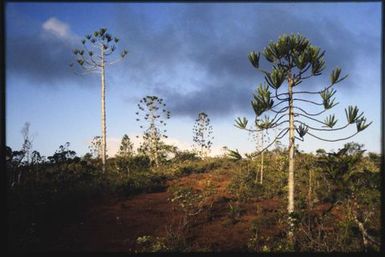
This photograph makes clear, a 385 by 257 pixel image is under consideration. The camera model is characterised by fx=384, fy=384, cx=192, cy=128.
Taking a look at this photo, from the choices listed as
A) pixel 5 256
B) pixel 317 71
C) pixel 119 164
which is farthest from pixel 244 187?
pixel 5 256

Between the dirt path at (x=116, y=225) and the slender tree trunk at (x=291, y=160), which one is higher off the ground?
the slender tree trunk at (x=291, y=160)

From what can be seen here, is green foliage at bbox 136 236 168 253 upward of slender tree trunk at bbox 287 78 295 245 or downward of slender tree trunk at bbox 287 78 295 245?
downward

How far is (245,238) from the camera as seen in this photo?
10.1 m

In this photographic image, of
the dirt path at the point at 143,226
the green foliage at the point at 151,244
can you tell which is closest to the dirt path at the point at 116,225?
the dirt path at the point at 143,226

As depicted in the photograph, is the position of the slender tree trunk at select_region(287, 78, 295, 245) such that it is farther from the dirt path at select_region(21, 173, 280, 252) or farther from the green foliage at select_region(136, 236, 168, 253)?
the green foliage at select_region(136, 236, 168, 253)

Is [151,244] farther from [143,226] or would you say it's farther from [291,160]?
[291,160]

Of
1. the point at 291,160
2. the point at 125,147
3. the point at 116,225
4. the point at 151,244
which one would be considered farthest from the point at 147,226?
the point at 125,147

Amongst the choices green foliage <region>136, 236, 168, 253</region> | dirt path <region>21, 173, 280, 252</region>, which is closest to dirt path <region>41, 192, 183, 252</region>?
dirt path <region>21, 173, 280, 252</region>

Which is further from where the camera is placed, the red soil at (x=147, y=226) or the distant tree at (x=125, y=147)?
the distant tree at (x=125, y=147)

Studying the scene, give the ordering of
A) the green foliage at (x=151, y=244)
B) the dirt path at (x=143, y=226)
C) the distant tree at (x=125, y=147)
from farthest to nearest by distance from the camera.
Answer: the distant tree at (x=125, y=147)
the dirt path at (x=143, y=226)
the green foliage at (x=151, y=244)

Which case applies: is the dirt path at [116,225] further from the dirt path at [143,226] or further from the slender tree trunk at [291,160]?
the slender tree trunk at [291,160]

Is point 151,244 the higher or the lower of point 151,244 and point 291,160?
the lower

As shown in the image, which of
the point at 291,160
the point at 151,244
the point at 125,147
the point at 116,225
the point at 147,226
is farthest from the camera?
the point at 125,147

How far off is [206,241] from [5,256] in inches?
266
